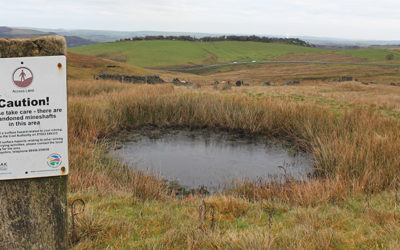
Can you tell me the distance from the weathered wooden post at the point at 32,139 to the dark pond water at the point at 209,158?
4176 millimetres

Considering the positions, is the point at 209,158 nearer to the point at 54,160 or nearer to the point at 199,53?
the point at 54,160

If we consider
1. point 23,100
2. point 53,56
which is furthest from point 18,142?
point 53,56

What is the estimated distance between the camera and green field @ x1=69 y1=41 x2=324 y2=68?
75.4 meters

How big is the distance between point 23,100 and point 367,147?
20.1 feet

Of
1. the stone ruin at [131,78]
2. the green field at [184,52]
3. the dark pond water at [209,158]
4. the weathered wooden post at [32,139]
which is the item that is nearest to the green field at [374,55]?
the green field at [184,52]

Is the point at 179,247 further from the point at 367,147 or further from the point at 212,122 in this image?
the point at 212,122

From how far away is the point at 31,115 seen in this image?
2.16 metres

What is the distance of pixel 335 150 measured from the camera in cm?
675

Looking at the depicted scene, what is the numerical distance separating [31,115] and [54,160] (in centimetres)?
34

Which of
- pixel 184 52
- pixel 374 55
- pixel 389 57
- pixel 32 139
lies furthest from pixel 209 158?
pixel 374 55

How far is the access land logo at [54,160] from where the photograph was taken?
2249 millimetres

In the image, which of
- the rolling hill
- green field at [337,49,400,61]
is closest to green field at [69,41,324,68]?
the rolling hill

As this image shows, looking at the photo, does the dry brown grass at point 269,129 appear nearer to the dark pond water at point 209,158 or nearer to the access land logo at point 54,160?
the dark pond water at point 209,158

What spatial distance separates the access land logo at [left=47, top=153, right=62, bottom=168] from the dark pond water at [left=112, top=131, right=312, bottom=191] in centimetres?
427
